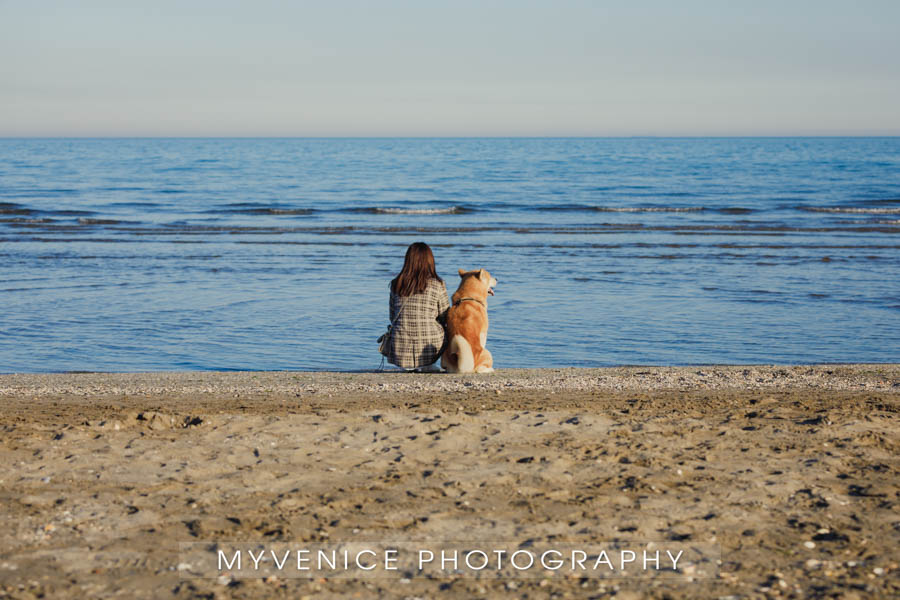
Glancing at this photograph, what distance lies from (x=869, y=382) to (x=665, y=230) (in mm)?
14846

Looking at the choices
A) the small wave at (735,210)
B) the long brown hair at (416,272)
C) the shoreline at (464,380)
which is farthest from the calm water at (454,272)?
the long brown hair at (416,272)

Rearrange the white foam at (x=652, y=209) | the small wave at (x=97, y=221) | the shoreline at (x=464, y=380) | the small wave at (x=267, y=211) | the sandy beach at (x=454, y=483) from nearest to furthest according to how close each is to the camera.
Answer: the sandy beach at (x=454, y=483)
the shoreline at (x=464, y=380)
the small wave at (x=97, y=221)
the small wave at (x=267, y=211)
the white foam at (x=652, y=209)

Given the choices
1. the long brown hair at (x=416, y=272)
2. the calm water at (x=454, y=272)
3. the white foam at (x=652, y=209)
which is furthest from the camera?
the white foam at (x=652, y=209)

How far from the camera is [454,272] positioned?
50.0ft

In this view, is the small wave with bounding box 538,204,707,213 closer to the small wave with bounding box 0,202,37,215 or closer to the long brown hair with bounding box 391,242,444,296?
the small wave with bounding box 0,202,37,215

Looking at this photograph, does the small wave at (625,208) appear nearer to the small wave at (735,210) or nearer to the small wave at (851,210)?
the small wave at (735,210)

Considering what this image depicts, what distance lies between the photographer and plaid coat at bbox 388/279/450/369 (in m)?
7.63

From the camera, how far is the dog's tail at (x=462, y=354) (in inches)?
302

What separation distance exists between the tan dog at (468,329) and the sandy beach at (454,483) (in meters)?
0.88

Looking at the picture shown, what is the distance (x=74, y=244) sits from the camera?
1884 cm

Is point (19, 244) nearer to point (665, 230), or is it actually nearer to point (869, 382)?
point (665, 230)

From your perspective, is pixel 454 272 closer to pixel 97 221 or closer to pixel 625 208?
pixel 97 221

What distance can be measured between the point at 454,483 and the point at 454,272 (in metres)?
10.9

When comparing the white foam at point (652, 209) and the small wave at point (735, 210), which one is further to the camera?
the white foam at point (652, 209)
